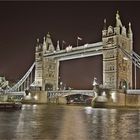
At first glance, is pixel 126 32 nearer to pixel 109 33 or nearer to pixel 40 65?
pixel 109 33

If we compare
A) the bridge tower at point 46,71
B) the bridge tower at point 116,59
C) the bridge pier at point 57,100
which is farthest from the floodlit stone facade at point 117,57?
the bridge tower at point 46,71

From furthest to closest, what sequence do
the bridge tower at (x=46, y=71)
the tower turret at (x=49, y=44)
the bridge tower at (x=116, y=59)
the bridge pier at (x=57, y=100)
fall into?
1. the tower turret at (x=49, y=44)
2. the bridge tower at (x=46, y=71)
3. the bridge pier at (x=57, y=100)
4. the bridge tower at (x=116, y=59)

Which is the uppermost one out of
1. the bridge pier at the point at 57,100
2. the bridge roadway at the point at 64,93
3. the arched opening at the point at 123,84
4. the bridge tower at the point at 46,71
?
the bridge tower at the point at 46,71

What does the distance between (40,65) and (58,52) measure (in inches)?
337

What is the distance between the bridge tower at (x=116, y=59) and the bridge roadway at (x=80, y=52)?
234 centimetres

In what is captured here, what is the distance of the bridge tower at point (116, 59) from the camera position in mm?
56156

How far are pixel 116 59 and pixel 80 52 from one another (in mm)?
9542

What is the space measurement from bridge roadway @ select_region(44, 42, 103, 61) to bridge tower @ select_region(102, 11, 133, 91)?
2.34 m

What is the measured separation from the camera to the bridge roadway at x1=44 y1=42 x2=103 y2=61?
60875 mm

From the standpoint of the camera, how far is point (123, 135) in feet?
41.5

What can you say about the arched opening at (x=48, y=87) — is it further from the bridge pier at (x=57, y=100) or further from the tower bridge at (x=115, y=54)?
the tower bridge at (x=115, y=54)

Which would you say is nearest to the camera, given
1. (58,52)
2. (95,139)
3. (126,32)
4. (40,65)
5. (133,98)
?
(95,139)

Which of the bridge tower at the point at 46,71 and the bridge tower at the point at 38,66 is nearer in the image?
the bridge tower at the point at 46,71

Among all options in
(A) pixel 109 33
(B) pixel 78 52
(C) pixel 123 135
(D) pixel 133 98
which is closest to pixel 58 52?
(B) pixel 78 52
